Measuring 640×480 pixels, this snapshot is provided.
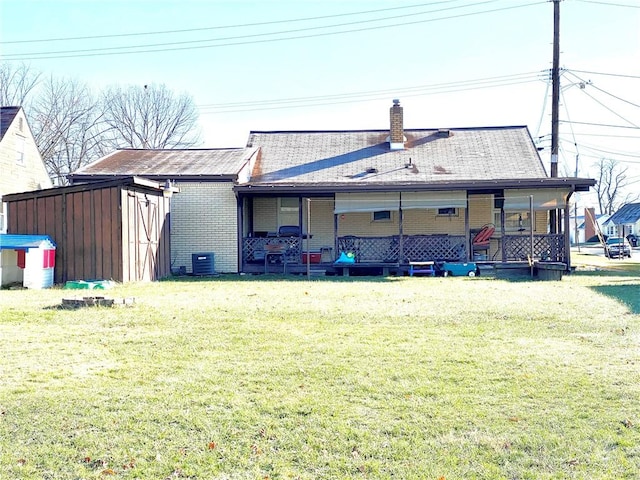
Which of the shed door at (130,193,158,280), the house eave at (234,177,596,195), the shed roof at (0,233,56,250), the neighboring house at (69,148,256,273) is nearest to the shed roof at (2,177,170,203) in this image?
the shed door at (130,193,158,280)

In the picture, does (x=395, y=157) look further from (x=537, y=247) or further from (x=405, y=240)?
(x=537, y=247)

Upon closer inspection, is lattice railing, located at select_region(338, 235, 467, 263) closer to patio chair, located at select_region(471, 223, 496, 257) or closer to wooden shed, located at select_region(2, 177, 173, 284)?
patio chair, located at select_region(471, 223, 496, 257)

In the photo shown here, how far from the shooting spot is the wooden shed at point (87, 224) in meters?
13.9

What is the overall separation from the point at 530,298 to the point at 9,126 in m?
21.5

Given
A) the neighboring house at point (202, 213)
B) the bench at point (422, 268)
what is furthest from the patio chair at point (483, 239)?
the neighboring house at point (202, 213)

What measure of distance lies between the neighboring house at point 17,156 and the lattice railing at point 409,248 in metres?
14.1

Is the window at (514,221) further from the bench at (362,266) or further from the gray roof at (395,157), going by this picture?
the bench at (362,266)

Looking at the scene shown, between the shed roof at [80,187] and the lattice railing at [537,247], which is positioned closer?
the shed roof at [80,187]

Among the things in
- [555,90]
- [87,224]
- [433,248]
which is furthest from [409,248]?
[87,224]

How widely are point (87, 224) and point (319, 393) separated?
426 inches

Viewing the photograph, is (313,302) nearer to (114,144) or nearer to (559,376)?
(559,376)

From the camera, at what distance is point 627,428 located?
4.29 meters

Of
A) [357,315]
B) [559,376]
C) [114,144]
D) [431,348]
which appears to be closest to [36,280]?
[357,315]

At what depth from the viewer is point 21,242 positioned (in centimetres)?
1309
